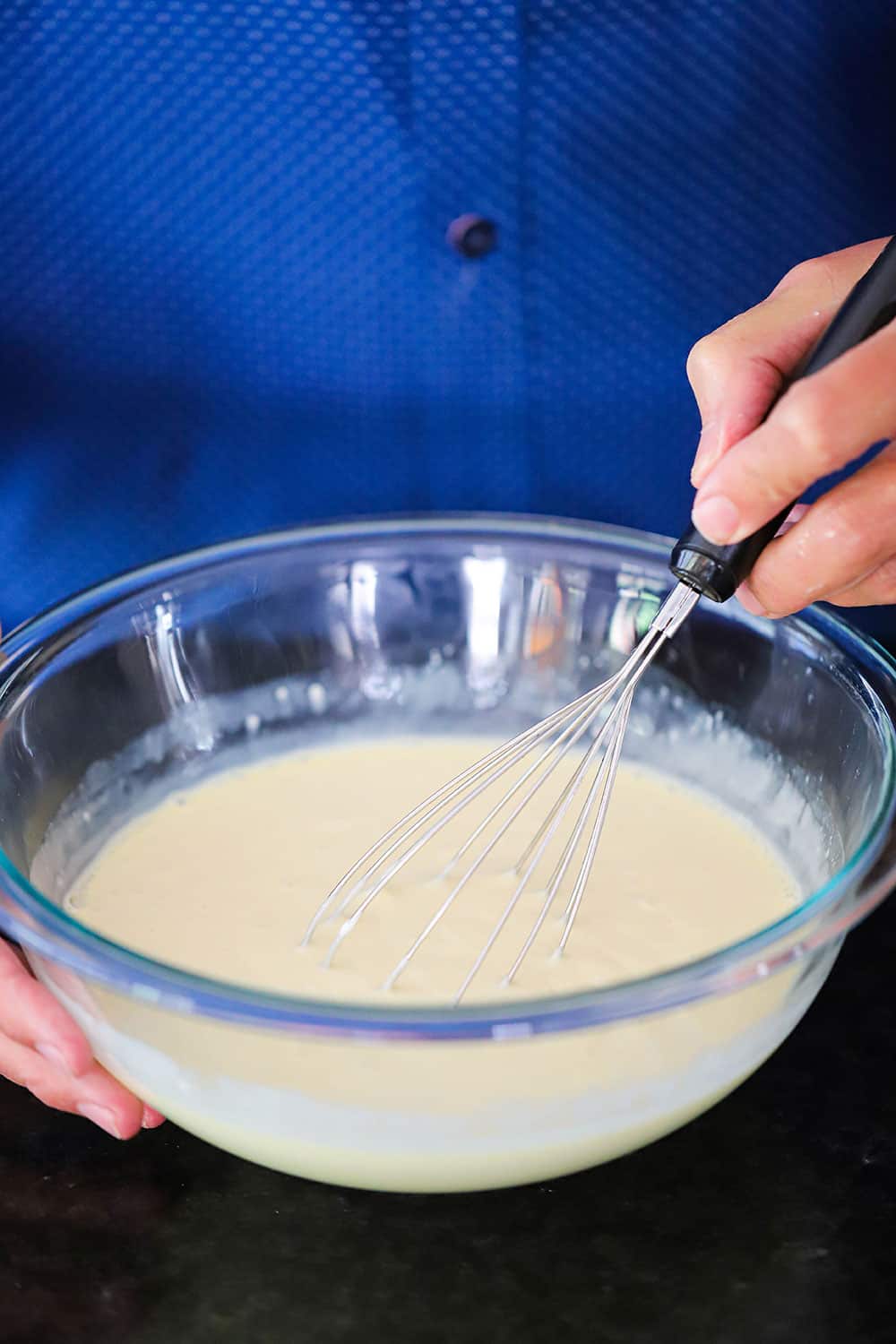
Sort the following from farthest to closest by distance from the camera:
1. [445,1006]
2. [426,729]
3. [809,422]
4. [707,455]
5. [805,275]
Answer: [426,729], [805,275], [707,455], [809,422], [445,1006]

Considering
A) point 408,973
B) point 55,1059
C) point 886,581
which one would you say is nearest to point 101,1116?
point 55,1059

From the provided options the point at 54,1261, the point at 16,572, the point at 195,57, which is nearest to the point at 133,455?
the point at 16,572

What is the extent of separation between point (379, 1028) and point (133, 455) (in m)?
0.87

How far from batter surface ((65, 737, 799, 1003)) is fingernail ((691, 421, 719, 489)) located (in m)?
0.29

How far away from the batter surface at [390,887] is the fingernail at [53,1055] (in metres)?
0.12

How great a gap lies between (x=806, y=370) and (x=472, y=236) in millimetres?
522

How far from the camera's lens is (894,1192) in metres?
0.78

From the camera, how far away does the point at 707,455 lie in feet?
2.68

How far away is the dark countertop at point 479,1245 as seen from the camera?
0.71 metres

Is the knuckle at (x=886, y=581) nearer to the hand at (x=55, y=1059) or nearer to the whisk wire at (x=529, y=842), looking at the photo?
the whisk wire at (x=529, y=842)

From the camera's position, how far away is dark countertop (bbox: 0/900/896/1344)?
71 centimetres

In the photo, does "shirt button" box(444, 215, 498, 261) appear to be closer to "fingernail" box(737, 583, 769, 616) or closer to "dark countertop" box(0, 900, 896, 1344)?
"fingernail" box(737, 583, 769, 616)

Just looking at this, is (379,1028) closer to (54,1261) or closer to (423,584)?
(54,1261)

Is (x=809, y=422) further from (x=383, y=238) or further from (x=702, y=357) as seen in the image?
(x=383, y=238)
